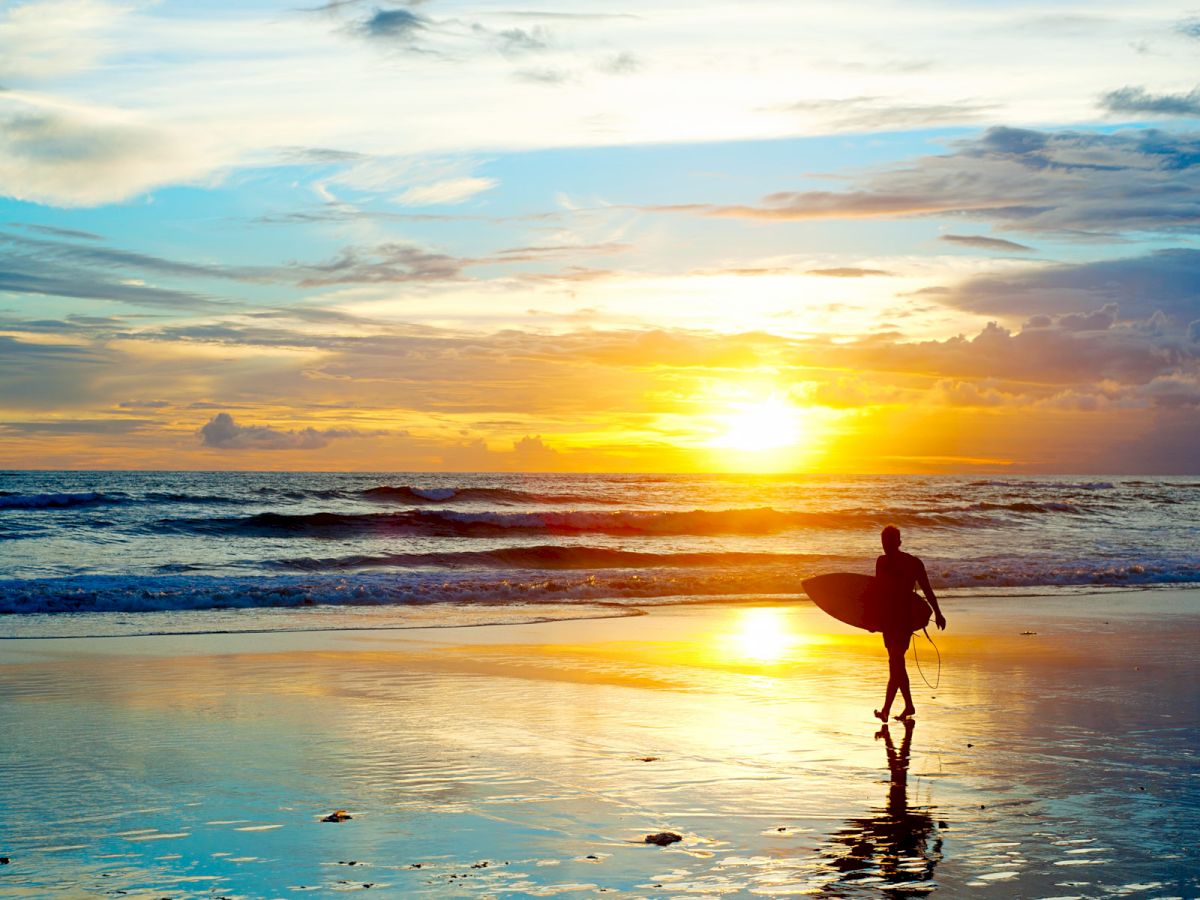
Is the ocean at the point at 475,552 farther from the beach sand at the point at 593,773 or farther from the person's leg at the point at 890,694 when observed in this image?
the person's leg at the point at 890,694

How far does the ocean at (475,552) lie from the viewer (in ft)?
73.9

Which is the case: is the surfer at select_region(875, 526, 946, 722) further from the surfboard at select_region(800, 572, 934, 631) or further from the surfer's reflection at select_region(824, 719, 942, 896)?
the surfer's reflection at select_region(824, 719, 942, 896)

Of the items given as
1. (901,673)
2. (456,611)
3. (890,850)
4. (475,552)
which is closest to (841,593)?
(901,673)

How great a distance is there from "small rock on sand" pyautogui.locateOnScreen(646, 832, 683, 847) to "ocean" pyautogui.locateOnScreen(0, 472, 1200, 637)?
13.3m

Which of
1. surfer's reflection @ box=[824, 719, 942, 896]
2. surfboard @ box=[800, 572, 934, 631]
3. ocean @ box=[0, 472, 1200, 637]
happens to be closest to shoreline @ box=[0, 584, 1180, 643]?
ocean @ box=[0, 472, 1200, 637]

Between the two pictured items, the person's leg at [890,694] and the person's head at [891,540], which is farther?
the person's head at [891,540]

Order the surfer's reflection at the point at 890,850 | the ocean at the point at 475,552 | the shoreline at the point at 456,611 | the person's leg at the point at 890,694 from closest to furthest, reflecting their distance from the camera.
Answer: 1. the surfer's reflection at the point at 890,850
2. the person's leg at the point at 890,694
3. the shoreline at the point at 456,611
4. the ocean at the point at 475,552

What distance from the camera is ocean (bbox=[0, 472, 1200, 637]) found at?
22.5 metres

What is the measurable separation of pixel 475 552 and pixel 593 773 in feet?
98.9

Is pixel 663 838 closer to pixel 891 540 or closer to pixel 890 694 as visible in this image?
pixel 890 694

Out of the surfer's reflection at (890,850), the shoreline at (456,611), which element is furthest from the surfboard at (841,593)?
the shoreline at (456,611)

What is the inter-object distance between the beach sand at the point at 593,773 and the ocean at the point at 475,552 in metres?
6.89

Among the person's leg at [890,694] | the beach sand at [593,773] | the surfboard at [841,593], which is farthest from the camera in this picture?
the surfboard at [841,593]

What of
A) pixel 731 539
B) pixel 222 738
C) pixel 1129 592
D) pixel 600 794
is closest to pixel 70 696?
pixel 222 738
